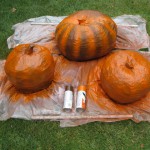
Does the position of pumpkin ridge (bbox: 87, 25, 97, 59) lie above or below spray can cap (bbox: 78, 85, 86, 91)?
above

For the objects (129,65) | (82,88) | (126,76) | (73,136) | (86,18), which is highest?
(86,18)

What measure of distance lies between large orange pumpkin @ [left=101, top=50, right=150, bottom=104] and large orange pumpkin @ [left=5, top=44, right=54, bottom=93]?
761 mm

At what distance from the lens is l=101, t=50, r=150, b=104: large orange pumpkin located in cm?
329

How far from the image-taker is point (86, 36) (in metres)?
3.71

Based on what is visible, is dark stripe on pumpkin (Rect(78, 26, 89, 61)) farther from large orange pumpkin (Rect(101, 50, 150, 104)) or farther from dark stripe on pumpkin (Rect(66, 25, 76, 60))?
large orange pumpkin (Rect(101, 50, 150, 104))

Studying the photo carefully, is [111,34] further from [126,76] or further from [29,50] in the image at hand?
[29,50]

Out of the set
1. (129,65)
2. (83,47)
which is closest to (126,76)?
(129,65)

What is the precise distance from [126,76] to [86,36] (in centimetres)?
83

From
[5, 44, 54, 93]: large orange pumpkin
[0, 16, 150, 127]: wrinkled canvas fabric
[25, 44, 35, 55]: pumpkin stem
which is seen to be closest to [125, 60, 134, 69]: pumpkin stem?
[0, 16, 150, 127]: wrinkled canvas fabric

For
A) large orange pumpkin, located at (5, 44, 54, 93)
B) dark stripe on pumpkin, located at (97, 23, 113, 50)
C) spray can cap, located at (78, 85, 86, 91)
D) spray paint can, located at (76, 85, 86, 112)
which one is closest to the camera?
large orange pumpkin, located at (5, 44, 54, 93)

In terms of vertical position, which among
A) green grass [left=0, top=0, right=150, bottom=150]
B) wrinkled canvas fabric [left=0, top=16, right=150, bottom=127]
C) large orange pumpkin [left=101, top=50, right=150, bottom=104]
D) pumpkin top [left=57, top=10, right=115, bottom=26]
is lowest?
green grass [left=0, top=0, right=150, bottom=150]

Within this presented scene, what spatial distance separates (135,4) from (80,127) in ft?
9.62

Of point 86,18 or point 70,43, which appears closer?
point 70,43

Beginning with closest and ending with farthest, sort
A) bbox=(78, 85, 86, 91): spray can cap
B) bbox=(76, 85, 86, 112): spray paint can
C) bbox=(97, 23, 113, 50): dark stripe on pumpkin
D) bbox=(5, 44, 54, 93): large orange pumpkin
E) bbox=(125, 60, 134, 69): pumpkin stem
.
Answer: bbox=(125, 60, 134, 69): pumpkin stem, bbox=(5, 44, 54, 93): large orange pumpkin, bbox=(76, 85, 86, 112): spray paint can, bbox=(78, 85, 86, 91): spray can cap, bbox=(97, 23, 113, 50): dark stripe on pumpkin
